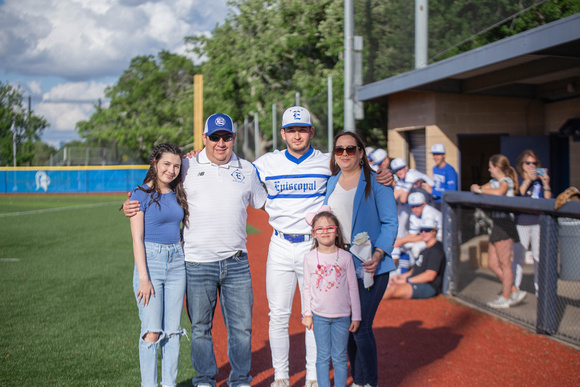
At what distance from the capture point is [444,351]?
17.0 feet

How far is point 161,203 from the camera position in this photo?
362cm

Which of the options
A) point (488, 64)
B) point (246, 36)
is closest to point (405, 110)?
point (488, 64)

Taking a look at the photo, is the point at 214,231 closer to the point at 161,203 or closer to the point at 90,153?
the point at 161,203

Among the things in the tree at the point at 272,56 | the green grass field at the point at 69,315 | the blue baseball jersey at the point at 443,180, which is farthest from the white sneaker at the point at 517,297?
the tree at the point at 272,56

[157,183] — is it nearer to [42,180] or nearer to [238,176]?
[238,176]

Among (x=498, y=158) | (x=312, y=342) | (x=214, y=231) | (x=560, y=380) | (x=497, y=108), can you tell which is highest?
(x=497, y=108)

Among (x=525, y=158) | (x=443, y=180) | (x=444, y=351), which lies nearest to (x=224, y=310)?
(x=444, y=351)

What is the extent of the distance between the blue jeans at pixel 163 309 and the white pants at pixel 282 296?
28.5 inches

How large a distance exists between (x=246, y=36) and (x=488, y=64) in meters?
27.9

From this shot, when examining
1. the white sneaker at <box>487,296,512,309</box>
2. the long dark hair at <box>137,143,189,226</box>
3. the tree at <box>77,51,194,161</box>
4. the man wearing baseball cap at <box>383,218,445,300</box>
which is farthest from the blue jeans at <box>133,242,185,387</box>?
the tree at <box>77,51,194,161</box>

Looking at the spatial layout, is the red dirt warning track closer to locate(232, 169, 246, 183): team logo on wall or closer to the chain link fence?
the chain link fence

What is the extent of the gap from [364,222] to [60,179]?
3889 centimetres

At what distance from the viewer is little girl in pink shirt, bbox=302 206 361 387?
3533mm

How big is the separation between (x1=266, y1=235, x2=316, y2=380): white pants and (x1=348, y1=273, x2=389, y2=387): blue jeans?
0.45m
